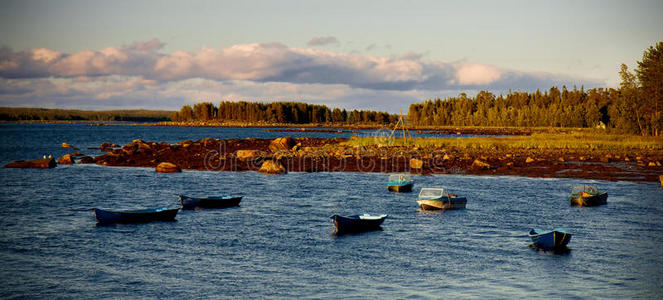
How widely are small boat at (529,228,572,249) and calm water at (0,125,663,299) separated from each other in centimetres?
79

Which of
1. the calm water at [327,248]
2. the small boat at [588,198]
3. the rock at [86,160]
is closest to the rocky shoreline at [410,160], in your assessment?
the rock at [86,160]

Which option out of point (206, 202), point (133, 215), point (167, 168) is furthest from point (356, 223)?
point (167, 168)

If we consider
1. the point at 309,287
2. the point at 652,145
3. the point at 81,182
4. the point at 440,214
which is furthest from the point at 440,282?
the point at 652,145

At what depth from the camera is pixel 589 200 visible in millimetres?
43656

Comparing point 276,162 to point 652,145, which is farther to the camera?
point 652,145

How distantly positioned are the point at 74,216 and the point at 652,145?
3297 inches

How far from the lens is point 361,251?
30266 millimetres

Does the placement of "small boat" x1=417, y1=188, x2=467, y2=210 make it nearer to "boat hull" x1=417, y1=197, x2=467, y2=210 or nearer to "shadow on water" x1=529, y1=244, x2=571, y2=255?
"boat hull" x1=417, y1=197, x2=467, y2=210

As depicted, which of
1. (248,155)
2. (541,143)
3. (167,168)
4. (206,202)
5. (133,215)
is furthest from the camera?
(541,143)

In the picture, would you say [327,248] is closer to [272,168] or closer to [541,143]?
[272,168]

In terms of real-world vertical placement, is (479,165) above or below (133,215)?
above

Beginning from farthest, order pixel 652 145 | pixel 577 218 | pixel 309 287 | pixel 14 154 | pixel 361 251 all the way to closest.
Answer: pixel 14 154 < pixel 652 145 < pixel 577 218 < pixel 361 251 < pixel 309 287

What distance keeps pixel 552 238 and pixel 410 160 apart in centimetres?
4105

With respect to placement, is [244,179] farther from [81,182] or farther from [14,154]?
[14,154]
